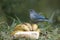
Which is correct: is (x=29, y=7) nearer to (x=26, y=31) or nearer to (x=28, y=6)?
(x=28, y=6)

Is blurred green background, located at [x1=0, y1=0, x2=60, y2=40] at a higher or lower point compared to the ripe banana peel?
higher

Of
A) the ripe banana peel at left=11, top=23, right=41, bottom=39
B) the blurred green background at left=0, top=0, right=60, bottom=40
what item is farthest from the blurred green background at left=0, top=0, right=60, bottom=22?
the ripe banana peel at left=11, top=23, right=41, bottom=39

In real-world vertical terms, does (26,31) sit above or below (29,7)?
below

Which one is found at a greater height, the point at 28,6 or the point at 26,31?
the point at 28,6

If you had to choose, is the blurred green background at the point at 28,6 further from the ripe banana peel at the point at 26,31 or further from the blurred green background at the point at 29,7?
the ripe banana peel at the point at 26,31

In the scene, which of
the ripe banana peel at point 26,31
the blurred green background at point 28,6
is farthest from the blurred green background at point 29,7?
the ripe banana peel at point 26,31

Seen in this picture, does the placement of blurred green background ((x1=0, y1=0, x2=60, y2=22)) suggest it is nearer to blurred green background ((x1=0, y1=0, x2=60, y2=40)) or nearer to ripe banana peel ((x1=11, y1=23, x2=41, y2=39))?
blurred green background ((x1=0, y1=0, x2=60, y2=40))

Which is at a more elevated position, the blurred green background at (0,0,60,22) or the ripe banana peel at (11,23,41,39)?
the blurred green background at (0,0,60,22)

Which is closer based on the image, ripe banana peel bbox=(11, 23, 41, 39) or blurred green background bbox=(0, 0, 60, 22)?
ripe banana peel bbox=(11, 23, 41, 39)

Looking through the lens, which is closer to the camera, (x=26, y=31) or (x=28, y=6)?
(x=26, y=31)

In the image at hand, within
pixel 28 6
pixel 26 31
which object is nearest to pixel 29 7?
pixel 28 6

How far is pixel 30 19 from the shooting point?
2293 mm

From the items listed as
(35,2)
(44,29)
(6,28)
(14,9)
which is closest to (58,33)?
(44,29)

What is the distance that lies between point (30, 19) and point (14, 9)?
0.85 m
